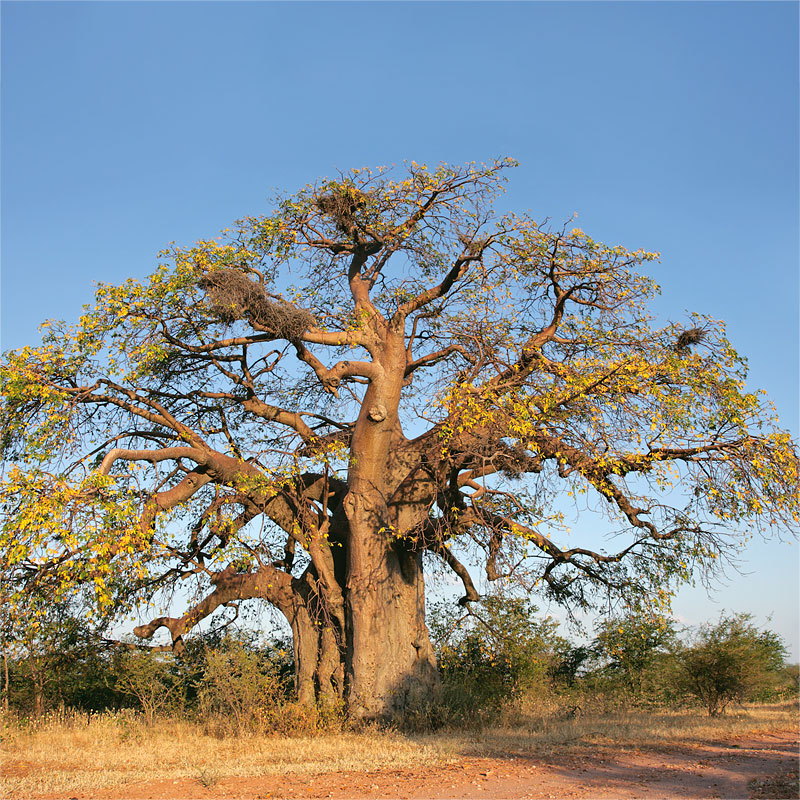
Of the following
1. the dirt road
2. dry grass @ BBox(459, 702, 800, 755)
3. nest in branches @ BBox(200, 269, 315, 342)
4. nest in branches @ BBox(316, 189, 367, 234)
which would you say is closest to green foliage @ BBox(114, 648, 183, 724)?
the dirt road

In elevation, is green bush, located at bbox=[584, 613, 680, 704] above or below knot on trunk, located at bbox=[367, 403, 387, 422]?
Answer: below

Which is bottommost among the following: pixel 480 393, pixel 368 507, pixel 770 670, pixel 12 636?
pixel 770 670

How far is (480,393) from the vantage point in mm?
9211

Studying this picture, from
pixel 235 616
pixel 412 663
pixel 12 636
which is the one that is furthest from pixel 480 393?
pixel 12 636

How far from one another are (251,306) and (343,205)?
245cm

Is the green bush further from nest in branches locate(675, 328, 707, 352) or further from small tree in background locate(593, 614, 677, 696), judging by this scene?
nest in branches locate(675, 328, 707, 352)

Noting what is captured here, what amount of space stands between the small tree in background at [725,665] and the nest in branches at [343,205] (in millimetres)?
9012

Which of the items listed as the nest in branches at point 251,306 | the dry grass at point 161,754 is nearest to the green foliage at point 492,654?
the dry grass at point 161,754

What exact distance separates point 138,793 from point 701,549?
22.8ft

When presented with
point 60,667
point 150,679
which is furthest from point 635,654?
point 60,667

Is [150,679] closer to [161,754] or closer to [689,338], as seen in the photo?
[161,754]

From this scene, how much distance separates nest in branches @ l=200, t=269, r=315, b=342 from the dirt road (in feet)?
18.4

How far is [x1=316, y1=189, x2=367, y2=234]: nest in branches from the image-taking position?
37.3 feet

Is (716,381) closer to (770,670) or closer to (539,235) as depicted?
A: (539,235)
